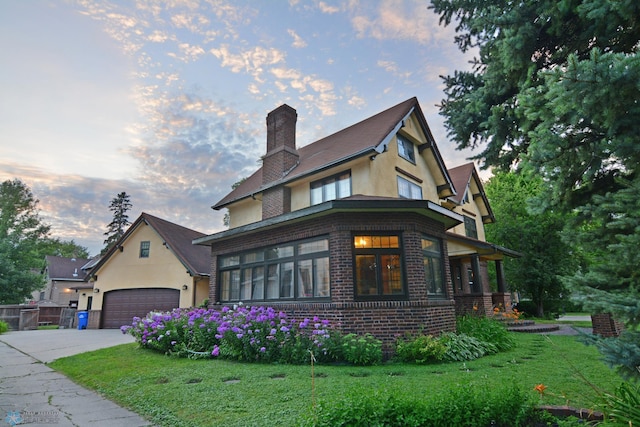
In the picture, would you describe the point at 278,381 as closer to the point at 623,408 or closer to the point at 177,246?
the point at 623,408

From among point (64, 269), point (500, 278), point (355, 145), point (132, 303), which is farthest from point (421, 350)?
point (64, 269)

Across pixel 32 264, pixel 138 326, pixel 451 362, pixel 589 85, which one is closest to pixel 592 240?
pixel 589 85

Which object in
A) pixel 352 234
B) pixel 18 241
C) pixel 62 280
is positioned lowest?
pixel 352 234

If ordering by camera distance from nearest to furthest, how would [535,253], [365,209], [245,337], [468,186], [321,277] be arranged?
[245,337] → [365,209] → [321,277] → [468,186] → [535,253]

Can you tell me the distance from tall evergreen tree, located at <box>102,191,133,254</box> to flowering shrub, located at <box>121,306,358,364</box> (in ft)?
150

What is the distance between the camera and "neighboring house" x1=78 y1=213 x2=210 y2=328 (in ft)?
57.5

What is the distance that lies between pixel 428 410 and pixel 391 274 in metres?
5.51

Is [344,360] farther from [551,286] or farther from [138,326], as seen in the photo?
[551,286]

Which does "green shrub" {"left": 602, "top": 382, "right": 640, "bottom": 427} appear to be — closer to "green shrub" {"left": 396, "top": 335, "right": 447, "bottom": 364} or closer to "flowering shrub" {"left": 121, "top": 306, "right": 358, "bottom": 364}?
"green shrub" {"left": 396, "top": 335, "right": 447, "bottom": 364}

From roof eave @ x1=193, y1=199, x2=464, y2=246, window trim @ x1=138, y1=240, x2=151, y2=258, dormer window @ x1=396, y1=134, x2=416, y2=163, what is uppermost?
dormer window @ x1=396, y1=134, x2=416, y2=163

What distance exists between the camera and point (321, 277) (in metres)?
9.08

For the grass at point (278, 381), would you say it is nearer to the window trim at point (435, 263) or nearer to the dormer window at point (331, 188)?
the window trim at point (435, 263)

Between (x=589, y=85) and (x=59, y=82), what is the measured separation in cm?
1341

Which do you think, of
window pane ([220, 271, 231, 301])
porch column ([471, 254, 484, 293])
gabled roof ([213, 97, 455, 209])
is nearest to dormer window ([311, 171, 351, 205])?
gabled roof ([213, 97, 455, 209])
